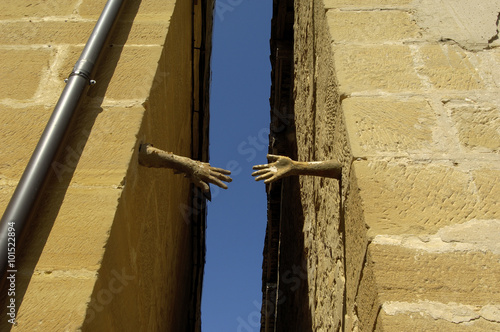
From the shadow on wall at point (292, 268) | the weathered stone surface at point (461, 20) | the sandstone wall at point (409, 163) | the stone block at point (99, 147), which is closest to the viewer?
the sandstone wall at point (409, 163)

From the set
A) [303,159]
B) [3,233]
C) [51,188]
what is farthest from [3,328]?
[303,159]

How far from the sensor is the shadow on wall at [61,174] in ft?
5.36

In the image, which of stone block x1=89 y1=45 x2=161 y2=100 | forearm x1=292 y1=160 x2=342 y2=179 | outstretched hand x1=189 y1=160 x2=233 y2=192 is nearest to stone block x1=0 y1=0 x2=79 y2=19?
stone block x1=89 y1=45 x2=161 y2=100

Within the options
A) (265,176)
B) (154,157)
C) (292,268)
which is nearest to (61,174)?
(154,157)

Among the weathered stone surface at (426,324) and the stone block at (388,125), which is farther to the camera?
the stone block at (388,125)

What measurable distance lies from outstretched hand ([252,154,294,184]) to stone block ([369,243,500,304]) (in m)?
0.66

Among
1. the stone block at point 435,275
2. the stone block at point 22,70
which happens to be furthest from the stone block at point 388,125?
the stone block at point 22,70

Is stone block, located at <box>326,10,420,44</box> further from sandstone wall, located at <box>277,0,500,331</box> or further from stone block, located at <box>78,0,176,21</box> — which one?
stone block, located at <box>78,0,176,21</box>

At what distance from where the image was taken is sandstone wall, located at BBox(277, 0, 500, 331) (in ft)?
5.24

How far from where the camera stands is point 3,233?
1.63m

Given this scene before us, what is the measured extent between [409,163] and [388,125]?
218 mm

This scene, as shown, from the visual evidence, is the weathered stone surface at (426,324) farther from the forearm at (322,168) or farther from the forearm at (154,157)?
the forearm at (154,157)

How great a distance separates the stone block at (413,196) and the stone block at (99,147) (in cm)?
94

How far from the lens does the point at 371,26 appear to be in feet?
8.32
